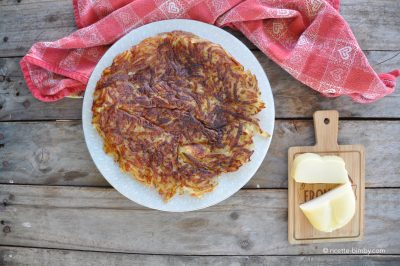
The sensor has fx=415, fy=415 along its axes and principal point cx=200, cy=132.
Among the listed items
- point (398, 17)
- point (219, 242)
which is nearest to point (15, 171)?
point (219, 242)

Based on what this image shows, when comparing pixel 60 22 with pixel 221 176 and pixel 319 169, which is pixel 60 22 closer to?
pixel 221 176

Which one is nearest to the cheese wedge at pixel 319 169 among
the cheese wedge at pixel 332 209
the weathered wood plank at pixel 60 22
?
the cheese wedge at pixel 332 209

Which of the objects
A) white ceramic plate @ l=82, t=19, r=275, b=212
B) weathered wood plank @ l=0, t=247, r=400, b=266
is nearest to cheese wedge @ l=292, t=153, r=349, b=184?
white ceramic plate @ l=82, t=19, r=275, b=212

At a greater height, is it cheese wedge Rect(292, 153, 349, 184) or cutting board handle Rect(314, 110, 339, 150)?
cutting board handle Rect(314, 110, 339, 150)

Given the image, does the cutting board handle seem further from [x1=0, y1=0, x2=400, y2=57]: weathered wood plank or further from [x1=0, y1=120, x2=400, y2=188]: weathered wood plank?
[x1=0, y1=0, x2=400, y2=57]: weathered wood plank

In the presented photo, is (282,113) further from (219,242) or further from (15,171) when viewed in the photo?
(15,171)

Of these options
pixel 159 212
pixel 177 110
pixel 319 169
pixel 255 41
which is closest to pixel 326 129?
pixel 319 169

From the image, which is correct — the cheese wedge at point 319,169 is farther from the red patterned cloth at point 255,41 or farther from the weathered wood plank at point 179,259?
the weathered wood plank at point 179,259
